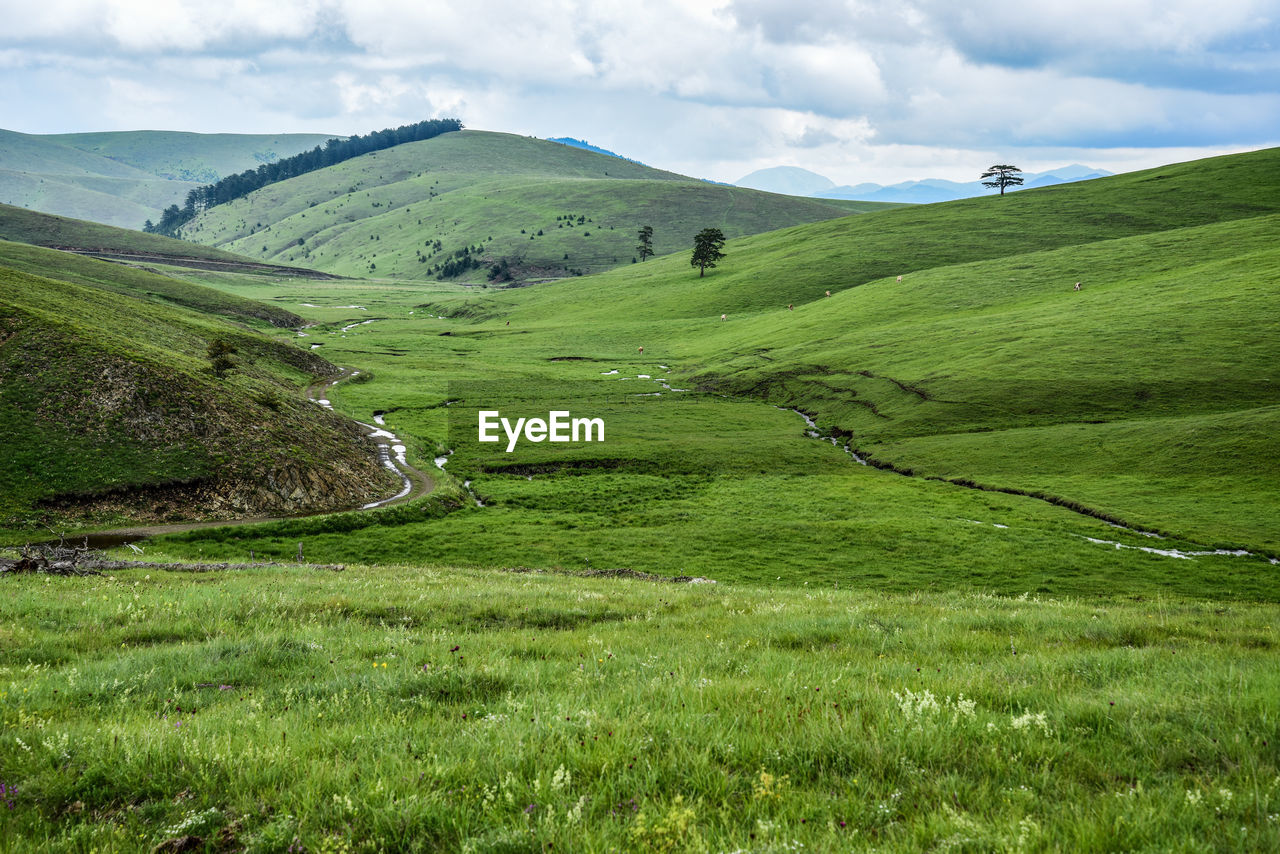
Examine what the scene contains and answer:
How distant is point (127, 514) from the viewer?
38.1m

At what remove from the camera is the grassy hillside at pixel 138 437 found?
3819 centimetres

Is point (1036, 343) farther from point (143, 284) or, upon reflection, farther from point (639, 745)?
point (143, 284)

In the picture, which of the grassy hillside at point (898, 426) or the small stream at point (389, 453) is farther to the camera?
the small stream at point (389, 453)

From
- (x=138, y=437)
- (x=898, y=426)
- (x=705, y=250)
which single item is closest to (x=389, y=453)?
(x=138, y=437)

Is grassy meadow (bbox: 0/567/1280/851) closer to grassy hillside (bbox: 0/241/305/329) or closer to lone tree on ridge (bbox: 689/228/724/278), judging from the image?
grassy hillside (bbox: 0/241/305/329)

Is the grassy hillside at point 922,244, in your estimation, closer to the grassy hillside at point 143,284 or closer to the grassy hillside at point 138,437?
the grassy hillside at point 143,284

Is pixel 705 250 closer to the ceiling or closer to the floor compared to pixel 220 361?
closer to the ceiling

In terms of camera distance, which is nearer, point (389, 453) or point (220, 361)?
point (220, 361)

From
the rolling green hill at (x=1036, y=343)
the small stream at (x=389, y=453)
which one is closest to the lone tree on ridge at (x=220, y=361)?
the small stream at (x=389, y=453)

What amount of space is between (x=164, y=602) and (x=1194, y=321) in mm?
106894

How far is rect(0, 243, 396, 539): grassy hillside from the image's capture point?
38188 mm

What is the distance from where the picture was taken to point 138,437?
1705 inches

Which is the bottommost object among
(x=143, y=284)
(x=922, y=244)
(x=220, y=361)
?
(x=220, y=361)

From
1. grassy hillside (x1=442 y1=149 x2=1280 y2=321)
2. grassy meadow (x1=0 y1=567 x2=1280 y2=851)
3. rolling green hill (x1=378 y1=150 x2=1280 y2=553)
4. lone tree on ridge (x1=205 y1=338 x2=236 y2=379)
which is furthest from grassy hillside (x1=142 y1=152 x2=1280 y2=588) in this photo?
grassy meadow (x1=0 y1=567 x2=1280 y2=851)
